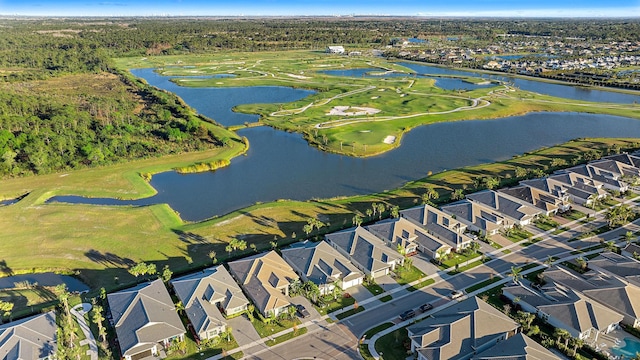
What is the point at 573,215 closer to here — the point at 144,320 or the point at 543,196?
the point at 543,196

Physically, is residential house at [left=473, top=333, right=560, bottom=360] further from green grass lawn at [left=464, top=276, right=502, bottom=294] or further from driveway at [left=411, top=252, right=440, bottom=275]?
driveway at [left=411, top=252, right=440, bottom=275]

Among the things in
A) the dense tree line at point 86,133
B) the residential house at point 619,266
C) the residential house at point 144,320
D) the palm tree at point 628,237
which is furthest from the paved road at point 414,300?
the dense tree line at point 86,133

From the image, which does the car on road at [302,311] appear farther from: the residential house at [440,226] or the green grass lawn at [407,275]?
the residential house at [440,226]

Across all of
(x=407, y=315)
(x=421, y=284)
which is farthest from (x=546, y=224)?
(x=407, y=315)

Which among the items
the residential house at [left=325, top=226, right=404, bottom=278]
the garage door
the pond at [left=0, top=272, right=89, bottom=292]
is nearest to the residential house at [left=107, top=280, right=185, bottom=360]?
the garage door

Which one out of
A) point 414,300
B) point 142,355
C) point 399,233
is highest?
point 399,233
